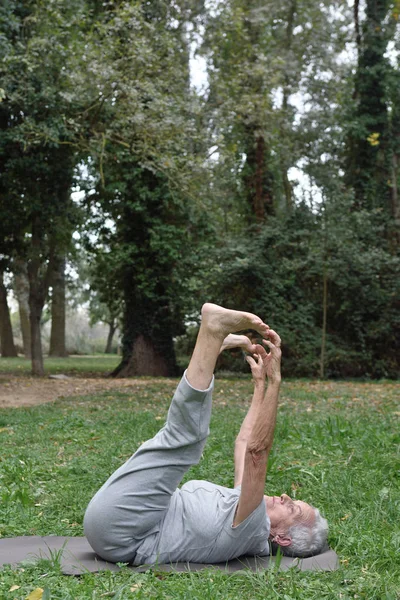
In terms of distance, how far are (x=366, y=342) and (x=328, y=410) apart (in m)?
8.55

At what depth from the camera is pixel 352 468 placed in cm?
549

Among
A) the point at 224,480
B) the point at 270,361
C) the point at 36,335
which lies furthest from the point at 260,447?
the point at 36,335

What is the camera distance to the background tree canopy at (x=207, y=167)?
14.0 meters

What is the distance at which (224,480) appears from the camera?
5.26 meters

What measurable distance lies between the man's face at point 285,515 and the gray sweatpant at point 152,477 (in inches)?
23.7

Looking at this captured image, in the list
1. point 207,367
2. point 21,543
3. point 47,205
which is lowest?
point 21,543

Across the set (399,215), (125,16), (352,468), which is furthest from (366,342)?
(352,468)

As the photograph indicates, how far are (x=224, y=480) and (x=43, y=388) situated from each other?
365 inches

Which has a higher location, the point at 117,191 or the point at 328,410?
the point at 117,191

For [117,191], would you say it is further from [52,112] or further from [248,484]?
[248,484]

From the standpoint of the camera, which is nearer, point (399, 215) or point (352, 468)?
point (352, 468)

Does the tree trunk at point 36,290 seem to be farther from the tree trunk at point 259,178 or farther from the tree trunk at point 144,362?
the tree trunk at point 259,178

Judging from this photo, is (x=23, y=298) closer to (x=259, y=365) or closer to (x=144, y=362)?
(x=144, y=362)

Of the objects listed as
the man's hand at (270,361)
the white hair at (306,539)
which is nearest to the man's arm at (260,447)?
the man's hand at (270,361)
